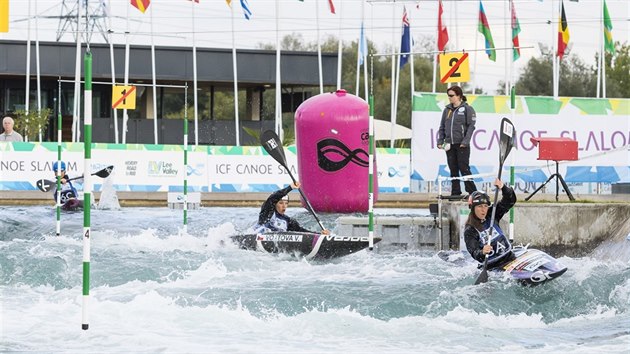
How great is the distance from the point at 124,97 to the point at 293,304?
20443mm

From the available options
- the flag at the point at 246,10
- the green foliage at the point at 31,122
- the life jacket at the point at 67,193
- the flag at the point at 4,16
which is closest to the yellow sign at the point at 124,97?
the flag at the point at 246,10

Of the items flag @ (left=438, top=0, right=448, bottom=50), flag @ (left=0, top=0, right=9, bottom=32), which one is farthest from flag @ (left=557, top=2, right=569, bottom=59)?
flag @ (left=0, top=0, right=9, bottom=32)

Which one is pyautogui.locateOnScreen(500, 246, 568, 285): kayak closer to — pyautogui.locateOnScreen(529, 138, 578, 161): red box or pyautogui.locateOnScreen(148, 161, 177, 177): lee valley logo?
pyautogui.locateOnScreen(529, 138, 578, 161): red box

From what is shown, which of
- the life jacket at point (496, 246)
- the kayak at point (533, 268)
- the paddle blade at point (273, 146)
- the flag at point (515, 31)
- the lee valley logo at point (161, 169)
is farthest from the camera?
the flag at point (515, 31)

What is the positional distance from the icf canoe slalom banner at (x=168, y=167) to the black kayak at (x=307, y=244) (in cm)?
1161

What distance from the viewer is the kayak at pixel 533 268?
11.0 metres

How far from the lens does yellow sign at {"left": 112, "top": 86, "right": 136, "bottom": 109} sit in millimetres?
30511

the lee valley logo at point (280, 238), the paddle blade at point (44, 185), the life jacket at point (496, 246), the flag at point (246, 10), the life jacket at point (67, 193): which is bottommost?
the lee valley logo at point (280, 238)

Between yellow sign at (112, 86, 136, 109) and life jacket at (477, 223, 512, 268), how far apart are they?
19.6 meters

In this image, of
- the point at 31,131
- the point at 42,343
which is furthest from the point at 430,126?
the point at 31,131

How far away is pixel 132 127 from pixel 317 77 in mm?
7303

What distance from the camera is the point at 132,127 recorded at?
42.5 metres

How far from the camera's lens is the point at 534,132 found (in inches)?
856

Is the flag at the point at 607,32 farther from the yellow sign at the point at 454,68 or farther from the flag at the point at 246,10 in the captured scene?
the yellow sign at the point at 454,68
